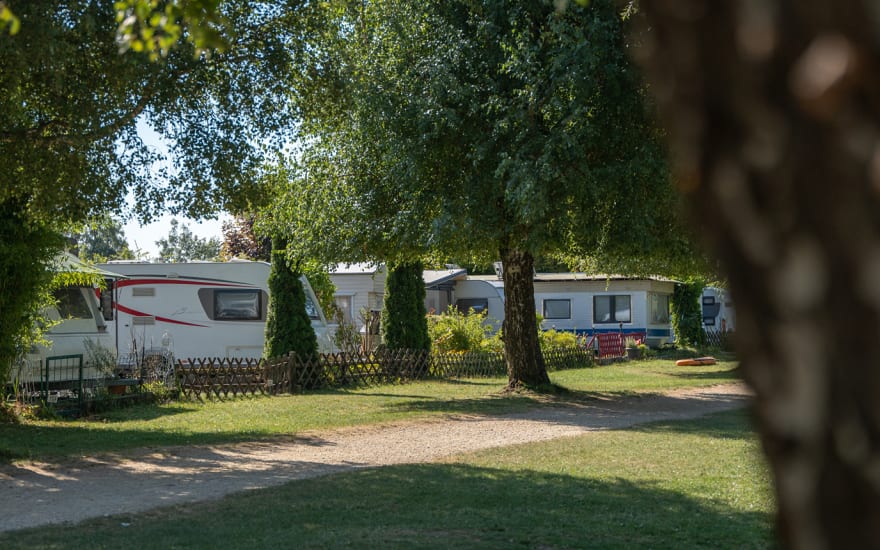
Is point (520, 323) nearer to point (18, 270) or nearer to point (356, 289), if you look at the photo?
point (18, 270)

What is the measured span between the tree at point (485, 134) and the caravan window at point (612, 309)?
17484 mm

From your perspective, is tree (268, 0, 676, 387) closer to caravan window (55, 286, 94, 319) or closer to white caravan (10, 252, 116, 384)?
white caravan (10, 252, 116, 384)

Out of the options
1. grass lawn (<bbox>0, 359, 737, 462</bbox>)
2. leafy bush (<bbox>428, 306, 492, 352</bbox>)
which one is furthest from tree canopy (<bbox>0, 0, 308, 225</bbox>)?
leafy bush (<bbox>428, 306, 492, 352</bbox>)

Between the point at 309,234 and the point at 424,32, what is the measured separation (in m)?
4.42

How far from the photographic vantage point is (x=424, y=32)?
56.0 ft

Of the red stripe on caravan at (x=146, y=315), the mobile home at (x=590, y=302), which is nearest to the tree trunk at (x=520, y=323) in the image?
the red stripe on caravan at (x=146, y=315)

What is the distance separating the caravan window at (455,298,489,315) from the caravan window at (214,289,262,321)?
45.6 ft

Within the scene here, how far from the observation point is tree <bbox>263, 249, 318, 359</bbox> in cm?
2038

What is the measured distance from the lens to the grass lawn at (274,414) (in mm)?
12242

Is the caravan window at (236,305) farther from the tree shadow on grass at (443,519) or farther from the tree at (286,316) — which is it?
the tree shadow on grass at (443,519)

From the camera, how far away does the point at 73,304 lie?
17.5m

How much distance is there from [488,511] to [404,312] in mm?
16578

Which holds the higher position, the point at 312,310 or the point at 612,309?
the point at 612,309

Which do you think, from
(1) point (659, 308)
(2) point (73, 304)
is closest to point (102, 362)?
(2) point (73, 304)
